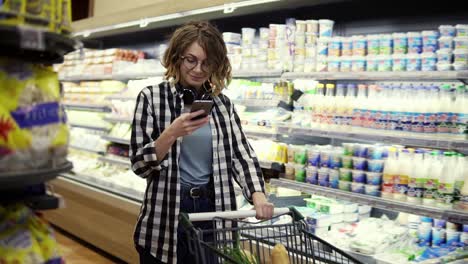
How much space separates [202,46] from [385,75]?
1325 mm

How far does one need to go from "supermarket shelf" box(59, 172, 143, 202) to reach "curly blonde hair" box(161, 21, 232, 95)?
2.57 meters

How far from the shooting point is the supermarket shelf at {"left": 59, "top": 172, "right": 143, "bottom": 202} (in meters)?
4.98

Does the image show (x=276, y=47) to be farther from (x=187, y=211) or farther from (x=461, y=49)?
(x=187, y=211)

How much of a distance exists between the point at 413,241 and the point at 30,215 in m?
2.46

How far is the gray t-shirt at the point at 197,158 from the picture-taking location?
7.80ft

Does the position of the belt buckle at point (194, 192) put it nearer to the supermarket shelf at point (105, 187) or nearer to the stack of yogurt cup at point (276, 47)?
the stack of yogurt cup at point (276, 47)

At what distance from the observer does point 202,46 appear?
2.34m

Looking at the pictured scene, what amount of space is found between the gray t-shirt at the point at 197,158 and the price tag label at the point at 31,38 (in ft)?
4.13

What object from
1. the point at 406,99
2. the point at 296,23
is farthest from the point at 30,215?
the point at 296,23

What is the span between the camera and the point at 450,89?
308 centimetres

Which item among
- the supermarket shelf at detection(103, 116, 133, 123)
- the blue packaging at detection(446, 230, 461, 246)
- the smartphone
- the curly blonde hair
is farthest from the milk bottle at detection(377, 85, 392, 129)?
the supermarket shelf at detection(103, 116, 133, 123)

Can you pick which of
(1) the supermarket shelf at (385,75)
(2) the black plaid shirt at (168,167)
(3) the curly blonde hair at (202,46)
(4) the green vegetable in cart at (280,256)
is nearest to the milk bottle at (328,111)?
(1) the supermarket shelf at (385,75)

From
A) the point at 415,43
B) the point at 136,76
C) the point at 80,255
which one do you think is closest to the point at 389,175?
the point at 415,43

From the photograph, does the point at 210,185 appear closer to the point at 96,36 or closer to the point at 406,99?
the point at 406,99
